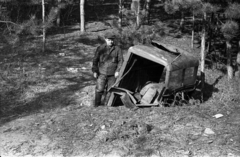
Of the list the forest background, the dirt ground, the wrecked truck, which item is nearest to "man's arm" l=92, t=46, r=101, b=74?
the wrecked truck

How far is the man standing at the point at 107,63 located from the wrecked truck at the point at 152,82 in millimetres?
287

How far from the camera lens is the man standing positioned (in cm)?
716

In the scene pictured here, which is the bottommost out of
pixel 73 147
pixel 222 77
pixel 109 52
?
pixel 222 77

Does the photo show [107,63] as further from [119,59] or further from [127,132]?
[127,132]

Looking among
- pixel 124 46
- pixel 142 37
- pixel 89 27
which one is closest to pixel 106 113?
pixel 142 37

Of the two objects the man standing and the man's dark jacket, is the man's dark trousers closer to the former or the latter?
the man standing

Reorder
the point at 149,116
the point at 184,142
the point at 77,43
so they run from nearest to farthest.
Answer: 1. the point at 184,142
2. the point at 149,116
3. the point at 77,43

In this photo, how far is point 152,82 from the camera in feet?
25.5

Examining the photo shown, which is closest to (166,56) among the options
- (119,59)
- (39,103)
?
(119,59)

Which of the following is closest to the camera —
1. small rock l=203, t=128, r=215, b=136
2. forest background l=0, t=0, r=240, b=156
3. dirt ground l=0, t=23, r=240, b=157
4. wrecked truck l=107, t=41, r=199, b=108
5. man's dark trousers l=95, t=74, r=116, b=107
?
dirt ground l=0, t=23, r=240, b=157

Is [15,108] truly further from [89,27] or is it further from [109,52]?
[89,27]

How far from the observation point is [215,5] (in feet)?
33.9

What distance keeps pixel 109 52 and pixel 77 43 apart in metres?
9.25

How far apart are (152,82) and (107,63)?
1289 mm
